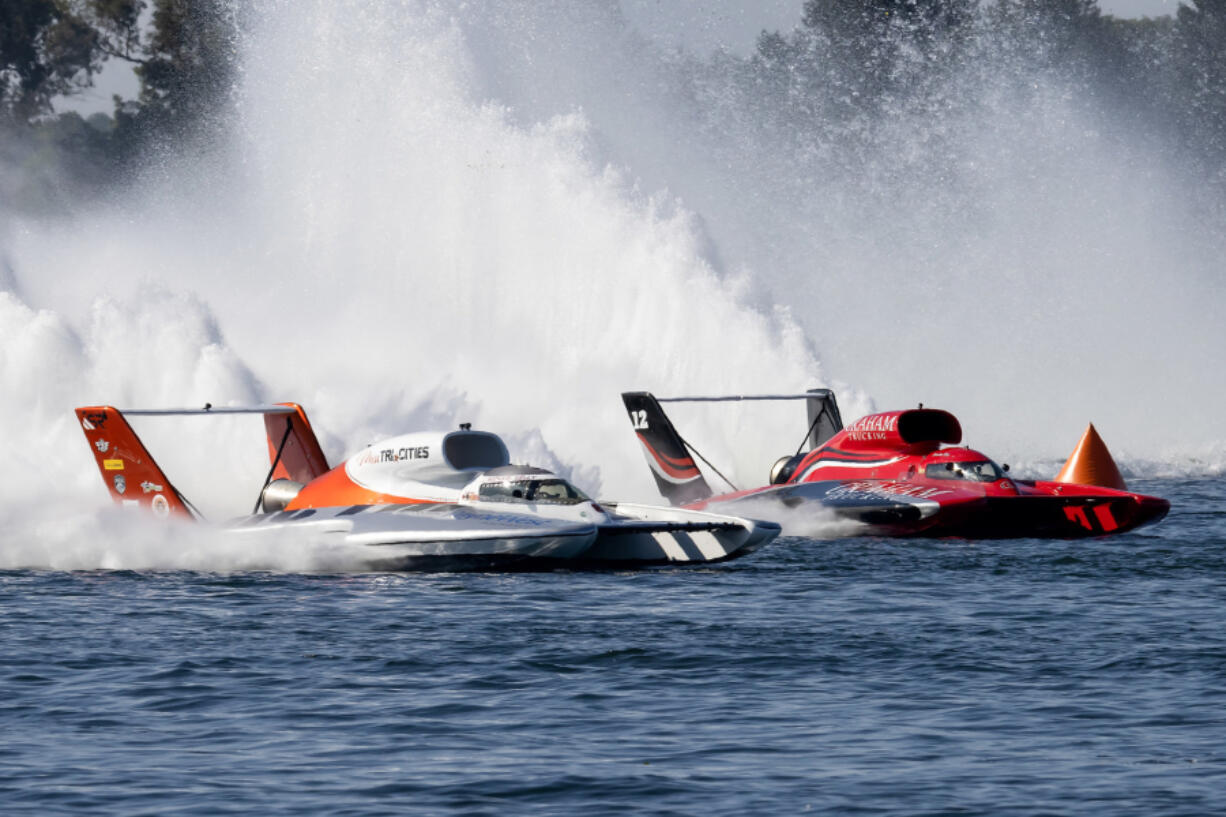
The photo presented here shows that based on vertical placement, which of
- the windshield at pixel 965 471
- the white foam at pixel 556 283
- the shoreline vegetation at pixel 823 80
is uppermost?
the shoreline vegetation at pixel 823 80

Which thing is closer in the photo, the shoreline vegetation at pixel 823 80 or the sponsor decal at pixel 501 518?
the sponsor decal at pixel 501 518

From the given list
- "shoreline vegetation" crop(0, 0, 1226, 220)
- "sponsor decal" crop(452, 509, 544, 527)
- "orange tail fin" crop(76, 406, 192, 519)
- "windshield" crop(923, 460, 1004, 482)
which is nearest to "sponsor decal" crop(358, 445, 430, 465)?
"sponsor decal" crop(452, 509, 544, 527)

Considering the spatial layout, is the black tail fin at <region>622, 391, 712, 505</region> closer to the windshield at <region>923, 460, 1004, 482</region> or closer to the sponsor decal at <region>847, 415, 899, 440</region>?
the sponsor decal at <region>847, 415, 899, 440</region>

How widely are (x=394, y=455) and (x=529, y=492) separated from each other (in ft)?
5.01

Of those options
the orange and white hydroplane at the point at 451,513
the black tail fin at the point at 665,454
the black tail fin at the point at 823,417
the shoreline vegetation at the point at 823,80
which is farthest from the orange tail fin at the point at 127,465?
the shoreline vegetation at the point at 823,80

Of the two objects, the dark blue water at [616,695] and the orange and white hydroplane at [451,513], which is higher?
the orange and white hydroplane at [451,513]

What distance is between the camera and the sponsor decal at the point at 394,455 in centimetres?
1833

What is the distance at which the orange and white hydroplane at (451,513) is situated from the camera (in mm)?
17250

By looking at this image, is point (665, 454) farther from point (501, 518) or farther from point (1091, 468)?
point (501, 518)

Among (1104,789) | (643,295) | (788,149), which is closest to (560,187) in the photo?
(643,295)

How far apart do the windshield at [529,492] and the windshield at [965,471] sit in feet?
19.4

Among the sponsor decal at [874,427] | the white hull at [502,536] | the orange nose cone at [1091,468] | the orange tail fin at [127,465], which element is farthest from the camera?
the orange nose cone at [1091,468]

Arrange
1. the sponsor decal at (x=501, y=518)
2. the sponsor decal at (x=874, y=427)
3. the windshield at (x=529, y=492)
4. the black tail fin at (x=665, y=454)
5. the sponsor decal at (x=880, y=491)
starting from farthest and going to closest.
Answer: the black tail fin at (x=665, y=454), the sponsor decal at (x=874, y=427), the sponsor decal at (x=880, y=491), the windshield at (x=529, y=492), the sponsor decal at (x=501, y=518)

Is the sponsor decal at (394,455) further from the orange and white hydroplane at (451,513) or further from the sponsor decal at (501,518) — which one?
the sponsor decal at (501,518)
